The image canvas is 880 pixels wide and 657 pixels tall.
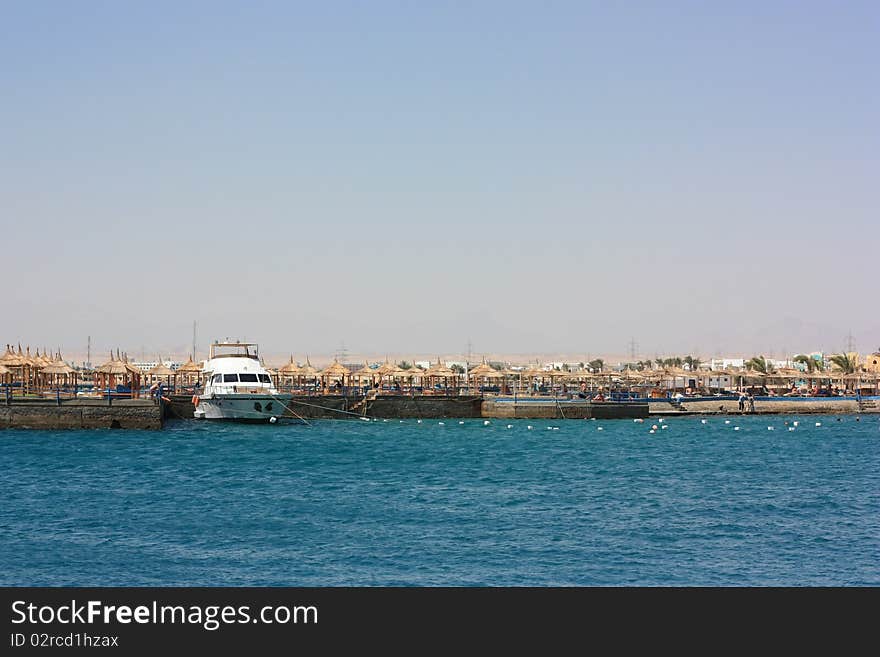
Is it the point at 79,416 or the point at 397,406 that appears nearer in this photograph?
the point at 79,416

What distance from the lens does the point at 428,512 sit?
2980 cm

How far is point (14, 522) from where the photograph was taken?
2748 centimetres

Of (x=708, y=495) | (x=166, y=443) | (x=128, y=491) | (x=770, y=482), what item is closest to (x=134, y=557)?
(x=128, y=491)

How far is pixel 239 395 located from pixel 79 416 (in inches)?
406

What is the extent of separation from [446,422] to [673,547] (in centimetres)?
4675


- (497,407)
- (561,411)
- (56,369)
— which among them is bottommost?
(561,411)

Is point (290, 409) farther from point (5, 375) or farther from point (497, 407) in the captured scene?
point (5, 375)

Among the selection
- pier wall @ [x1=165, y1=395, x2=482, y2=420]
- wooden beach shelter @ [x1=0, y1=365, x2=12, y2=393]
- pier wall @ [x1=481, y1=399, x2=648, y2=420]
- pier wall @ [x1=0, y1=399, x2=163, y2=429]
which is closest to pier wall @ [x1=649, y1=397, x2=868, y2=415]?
pier wall @ [x1=481, y1=399, x2=648, y2=420]

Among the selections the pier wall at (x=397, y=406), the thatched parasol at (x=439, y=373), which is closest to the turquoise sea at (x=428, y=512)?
the pier wall at (x=397, y=406)

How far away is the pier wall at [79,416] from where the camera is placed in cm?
A: 5531

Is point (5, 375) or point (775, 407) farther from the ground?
point (5, 375)

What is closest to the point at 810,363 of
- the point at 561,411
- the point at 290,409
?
the point at 561,411

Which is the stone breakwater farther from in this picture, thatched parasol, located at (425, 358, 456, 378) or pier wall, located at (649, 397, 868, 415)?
thatched parasol, located at (425, 358, 456, 378)

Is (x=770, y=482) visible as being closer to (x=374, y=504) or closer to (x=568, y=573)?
(x=374, y=504)
